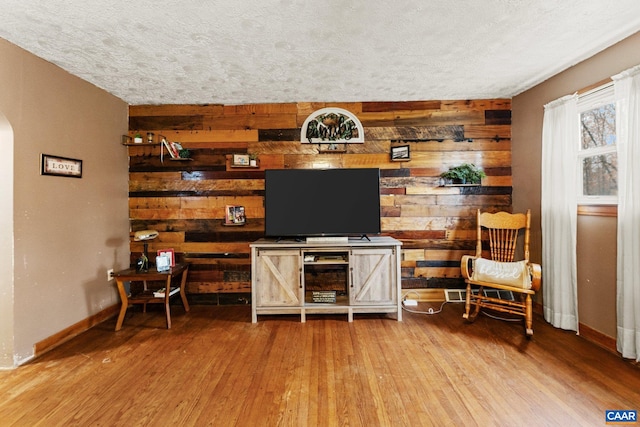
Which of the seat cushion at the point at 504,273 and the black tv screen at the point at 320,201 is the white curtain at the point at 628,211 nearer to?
the seat cushion at the point at 504,273

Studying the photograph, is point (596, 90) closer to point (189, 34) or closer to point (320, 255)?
point (320, 255)

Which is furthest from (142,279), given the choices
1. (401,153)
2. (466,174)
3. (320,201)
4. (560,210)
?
(560,210)

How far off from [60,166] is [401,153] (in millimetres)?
3491

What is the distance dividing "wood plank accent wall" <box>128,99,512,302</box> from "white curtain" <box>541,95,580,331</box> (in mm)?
722

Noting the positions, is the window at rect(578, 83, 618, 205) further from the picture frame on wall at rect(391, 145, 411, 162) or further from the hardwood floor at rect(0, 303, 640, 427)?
the picture frame on wall at rect(391, 145, 411, 162)

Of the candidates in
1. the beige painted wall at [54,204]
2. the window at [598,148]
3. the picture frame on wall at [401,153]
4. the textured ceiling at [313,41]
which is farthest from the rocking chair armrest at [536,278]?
the beige painted wall at [54,204]

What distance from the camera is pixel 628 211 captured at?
7.24ft

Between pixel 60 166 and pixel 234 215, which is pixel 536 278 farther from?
pixel 60 166

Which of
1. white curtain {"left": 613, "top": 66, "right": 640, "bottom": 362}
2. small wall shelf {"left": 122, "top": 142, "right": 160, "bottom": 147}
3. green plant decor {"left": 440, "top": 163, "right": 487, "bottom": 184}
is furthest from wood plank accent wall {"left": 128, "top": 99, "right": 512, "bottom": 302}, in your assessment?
white curtain {"left": 613, "top": 66, "right": 640, "bottom": 362}

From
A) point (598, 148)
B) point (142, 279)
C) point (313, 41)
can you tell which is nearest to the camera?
point (313, 41)

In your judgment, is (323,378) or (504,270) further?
(504,270)

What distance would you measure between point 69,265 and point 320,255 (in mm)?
2429

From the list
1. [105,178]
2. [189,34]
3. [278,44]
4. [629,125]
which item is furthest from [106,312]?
[629,125]

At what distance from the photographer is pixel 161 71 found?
2.79 m
